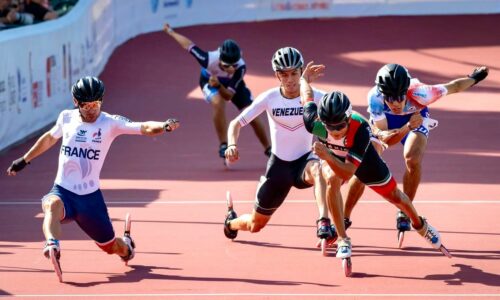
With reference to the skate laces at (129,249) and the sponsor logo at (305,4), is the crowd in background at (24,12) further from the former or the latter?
the skate laces at (129,249)

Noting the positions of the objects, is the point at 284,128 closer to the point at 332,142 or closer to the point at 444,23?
the point at 332,142

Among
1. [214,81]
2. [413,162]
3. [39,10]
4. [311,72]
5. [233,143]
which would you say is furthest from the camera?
[39,10]

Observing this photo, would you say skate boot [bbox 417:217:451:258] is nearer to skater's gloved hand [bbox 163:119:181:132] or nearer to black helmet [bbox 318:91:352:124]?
black helmet [bbox 318:91:352:124]

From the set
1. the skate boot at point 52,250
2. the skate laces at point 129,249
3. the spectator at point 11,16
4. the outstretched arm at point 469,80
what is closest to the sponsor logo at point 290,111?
the outstretched arm at point 469,80

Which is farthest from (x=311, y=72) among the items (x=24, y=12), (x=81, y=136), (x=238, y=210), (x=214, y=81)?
(x=24, y=12)

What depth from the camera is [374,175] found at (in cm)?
1130

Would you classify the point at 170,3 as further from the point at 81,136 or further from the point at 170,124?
the point at 170,124

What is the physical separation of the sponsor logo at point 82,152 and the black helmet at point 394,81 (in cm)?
282

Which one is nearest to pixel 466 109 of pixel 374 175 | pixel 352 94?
pixel 352 94

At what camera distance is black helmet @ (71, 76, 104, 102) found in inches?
436

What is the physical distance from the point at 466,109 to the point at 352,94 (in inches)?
115

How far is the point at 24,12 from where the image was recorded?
24.6 m

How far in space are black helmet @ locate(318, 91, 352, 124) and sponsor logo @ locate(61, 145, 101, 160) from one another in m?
2.17

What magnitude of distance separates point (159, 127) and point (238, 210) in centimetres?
432
